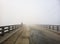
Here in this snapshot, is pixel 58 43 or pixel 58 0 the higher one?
pixel 58 0

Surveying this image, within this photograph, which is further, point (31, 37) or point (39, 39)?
point (31, 37)

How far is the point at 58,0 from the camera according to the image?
3131 centimetres

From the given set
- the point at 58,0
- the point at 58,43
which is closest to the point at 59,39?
the point at 58,43

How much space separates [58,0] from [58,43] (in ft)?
97.2

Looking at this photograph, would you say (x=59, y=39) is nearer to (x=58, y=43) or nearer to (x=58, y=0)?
(x=58, y=43)

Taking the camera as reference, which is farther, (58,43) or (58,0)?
(58,0)

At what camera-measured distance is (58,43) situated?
2.58 metres

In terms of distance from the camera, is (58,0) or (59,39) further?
Answer: (58,0)

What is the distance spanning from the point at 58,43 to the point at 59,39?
8 centimetres

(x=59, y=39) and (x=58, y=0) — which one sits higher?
(x=58, y=0)

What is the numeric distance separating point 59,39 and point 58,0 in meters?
29.6
